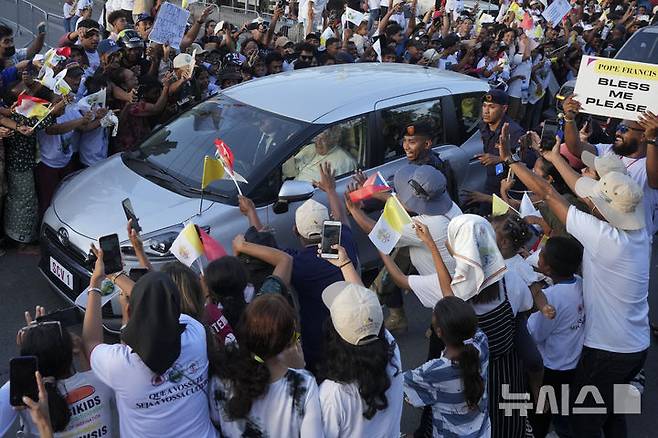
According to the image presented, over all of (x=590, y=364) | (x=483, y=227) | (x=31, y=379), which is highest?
(x=483, y=227)

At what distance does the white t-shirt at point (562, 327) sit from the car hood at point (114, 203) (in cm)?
248

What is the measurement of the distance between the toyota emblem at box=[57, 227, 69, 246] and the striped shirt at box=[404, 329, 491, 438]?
2.93 metres

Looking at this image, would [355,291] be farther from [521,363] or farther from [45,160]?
[45,160]

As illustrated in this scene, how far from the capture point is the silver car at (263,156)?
192 inches

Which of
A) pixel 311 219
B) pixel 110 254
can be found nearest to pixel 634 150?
pixel 311 219

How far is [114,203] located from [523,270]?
299 cm

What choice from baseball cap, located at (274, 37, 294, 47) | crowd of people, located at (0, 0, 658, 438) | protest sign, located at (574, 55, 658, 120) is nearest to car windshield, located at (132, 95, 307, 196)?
crowd of people, located at (0, 0, 658, 438)

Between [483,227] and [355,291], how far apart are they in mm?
863

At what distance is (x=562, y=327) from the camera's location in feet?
12.4

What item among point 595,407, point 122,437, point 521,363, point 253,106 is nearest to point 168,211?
point 253,106

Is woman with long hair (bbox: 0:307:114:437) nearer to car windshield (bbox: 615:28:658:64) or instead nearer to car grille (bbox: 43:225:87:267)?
car grille (bbox: 43:225:87:267)

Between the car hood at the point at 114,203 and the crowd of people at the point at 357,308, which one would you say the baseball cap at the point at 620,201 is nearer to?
the crowd of people at the point at 357,308

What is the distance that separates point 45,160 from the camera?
241 inches

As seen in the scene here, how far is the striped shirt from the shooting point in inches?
118
